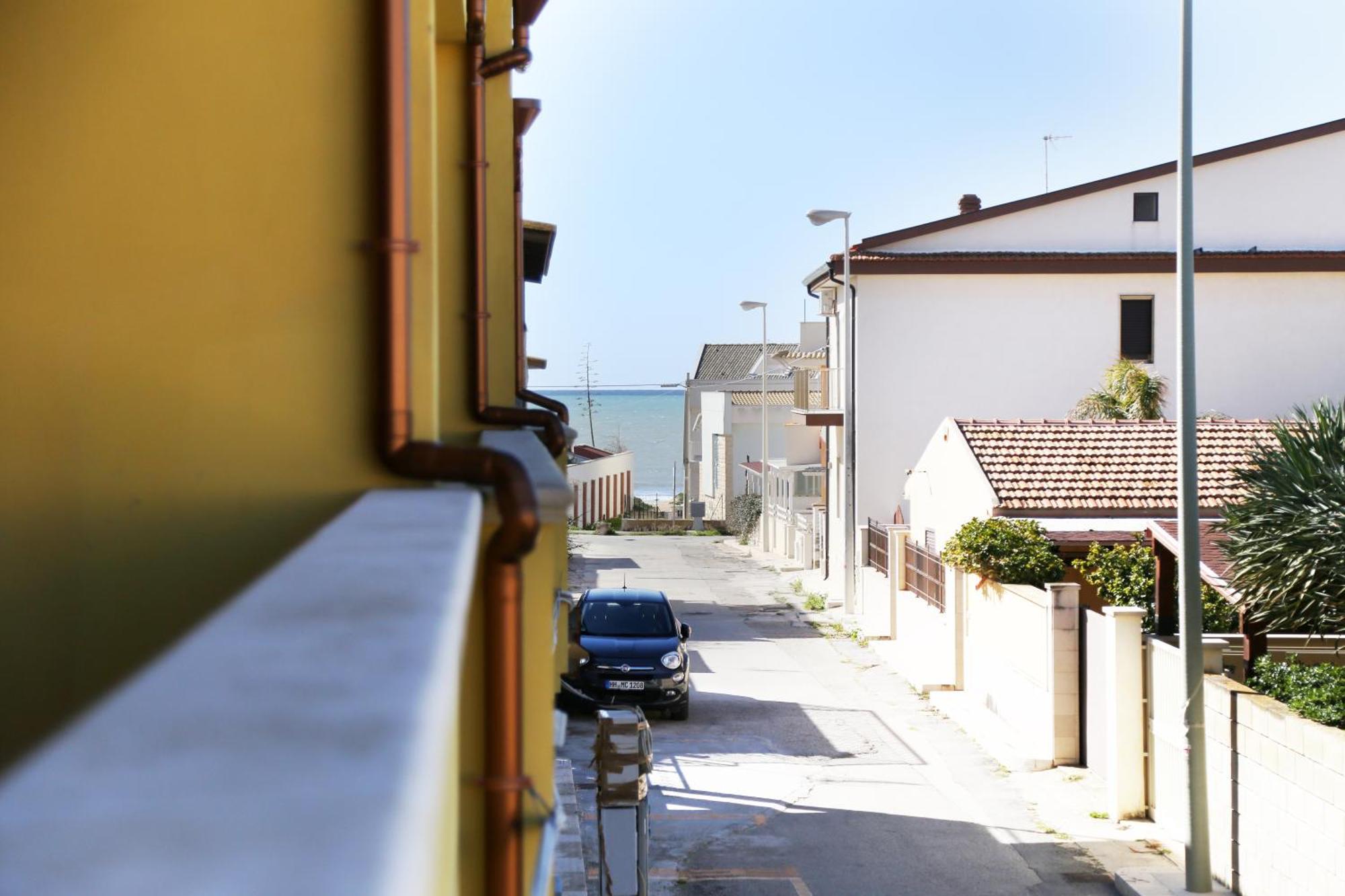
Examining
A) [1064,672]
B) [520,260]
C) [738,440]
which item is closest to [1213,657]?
[1064,672]

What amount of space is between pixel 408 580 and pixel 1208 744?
412 inches

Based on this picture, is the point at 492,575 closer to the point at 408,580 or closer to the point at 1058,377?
Answer: the point at 408,580

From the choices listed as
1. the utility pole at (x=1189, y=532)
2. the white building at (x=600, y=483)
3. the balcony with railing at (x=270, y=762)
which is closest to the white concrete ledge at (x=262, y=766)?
the balcony with railing at (x=270, y=762)

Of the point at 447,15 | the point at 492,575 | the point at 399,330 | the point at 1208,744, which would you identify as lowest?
the point at 1208,744

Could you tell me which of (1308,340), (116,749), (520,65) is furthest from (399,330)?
(1308,340)

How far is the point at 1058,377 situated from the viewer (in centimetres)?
3009

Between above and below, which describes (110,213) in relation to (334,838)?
above

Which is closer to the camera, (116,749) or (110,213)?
(116,749)

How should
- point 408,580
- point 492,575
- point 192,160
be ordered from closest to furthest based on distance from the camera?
1. point 408,580
2. point 492,575
3. point 192,160

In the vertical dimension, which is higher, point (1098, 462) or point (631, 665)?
point (1098, 462)

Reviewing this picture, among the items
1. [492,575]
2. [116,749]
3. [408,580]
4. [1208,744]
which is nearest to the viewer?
[116,749]

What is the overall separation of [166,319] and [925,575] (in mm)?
19113

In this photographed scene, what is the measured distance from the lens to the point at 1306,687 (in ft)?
32.0

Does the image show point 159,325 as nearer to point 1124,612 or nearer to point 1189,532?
point 1189,532
